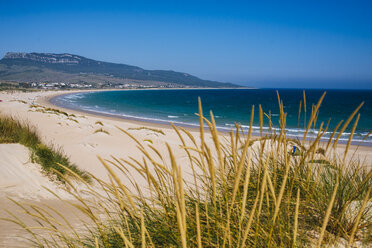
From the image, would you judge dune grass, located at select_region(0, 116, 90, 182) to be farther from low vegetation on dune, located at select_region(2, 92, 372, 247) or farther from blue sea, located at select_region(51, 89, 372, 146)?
blue sea, located at select_region(51, 89, 372, 146)

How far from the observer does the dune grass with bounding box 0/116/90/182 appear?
16.9 ft

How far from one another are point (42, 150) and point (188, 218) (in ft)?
17.0


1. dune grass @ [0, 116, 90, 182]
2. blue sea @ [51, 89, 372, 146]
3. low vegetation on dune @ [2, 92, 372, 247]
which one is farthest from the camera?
blue sea @ [51, 89, 372, 146]

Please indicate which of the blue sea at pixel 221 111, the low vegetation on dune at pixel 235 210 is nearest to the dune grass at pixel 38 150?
the low vegetation on dune at pixel 235 210

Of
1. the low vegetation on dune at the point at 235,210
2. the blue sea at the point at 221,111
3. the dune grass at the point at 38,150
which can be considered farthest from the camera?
the blue sea at the point at 221,111

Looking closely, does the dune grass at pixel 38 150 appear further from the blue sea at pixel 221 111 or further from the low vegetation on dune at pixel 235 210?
the blue sea at pixel 221 111

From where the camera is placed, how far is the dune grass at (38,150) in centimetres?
516

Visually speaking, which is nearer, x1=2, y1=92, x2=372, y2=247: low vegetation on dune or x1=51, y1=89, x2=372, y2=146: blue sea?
x1=2, y1=92, x2=372, y2=247: low vegetation on dune

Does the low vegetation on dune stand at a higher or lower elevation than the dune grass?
higher

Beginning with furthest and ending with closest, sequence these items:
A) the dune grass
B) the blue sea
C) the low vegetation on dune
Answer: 1. the blue sea
2. the dune grass
3. the low vegetation on dune

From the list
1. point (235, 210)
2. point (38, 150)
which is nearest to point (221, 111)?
point (38, 150)

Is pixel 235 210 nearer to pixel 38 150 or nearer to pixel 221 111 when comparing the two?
pixel 38 150

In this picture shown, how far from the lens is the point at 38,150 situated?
548cm

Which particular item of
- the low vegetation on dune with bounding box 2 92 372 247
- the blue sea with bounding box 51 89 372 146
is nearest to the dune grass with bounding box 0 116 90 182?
the low vegetation on dune with bounding box 2 92 372 247
